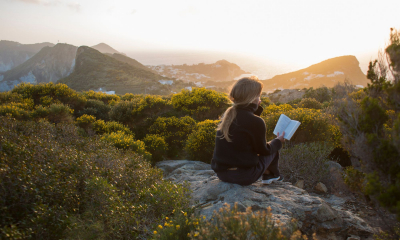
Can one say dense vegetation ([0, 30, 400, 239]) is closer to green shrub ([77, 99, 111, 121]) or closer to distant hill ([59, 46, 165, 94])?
green shrub ([77, 99, 111, 121])

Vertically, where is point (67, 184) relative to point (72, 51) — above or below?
below

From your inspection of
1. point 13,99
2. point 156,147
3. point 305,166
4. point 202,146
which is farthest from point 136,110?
point 305,166

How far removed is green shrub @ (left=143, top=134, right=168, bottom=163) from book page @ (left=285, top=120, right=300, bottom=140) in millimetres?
4426

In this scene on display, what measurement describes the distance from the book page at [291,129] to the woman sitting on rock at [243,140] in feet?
0.36

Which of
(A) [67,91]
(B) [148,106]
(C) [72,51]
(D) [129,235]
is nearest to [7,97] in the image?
(A) [67,91]

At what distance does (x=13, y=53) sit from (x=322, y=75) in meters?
150

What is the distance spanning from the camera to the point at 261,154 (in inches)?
125

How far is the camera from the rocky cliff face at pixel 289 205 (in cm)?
260

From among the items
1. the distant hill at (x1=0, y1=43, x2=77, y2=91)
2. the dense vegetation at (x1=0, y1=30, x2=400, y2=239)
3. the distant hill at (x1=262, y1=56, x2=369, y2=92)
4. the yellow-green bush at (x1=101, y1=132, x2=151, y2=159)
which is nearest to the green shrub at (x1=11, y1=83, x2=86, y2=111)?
the yellow-green bush at (x1=101, y1=132, x2=151, y2=159)

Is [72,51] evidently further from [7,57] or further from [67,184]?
[67,184]

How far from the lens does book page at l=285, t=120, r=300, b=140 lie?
10.5ft

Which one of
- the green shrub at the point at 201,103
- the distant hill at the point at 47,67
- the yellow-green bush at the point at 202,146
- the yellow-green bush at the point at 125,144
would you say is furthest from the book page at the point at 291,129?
the distant hill at the point at 47,67

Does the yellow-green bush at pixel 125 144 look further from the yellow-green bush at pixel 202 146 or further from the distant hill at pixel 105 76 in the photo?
the distant hill at pixel 105 76

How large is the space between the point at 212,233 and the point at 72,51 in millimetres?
102646
